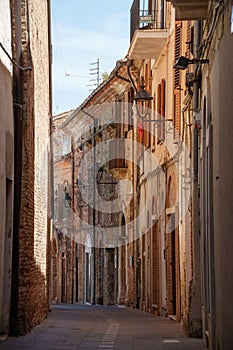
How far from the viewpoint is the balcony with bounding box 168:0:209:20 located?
1386cm

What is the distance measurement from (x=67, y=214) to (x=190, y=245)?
29379 millimetres

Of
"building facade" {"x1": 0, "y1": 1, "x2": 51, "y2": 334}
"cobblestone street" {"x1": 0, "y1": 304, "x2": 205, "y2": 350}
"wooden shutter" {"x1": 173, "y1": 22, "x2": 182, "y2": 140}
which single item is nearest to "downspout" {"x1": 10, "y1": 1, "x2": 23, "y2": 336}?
"building facade" {"x1": 0, "y1": 1, "x2": 51, "y2": 334}

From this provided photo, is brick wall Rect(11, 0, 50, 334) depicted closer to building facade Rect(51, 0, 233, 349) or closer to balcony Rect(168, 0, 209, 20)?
building facade Rect(51, 0, 233, 349)

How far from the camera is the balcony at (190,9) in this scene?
45.5 feet

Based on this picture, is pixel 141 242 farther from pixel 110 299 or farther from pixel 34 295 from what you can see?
pixel 34 295

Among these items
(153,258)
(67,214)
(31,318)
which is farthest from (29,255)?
(67,214)

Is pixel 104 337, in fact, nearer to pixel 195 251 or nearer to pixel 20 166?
pixel 195 251

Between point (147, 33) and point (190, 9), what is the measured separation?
31.8ft

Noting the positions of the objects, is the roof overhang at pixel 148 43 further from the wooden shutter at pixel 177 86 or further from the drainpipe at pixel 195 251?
the drainpipe at pixel 195 251

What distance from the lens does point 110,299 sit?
124ft

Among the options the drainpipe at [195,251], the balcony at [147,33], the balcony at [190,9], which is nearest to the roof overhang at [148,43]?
the balcony at [147,33]

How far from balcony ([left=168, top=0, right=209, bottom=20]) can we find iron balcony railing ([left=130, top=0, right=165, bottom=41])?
392 inches

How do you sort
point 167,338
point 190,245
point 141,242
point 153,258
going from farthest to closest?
1. point 141,242
2. point 153,258
3. point 190,245
4. point 167,338

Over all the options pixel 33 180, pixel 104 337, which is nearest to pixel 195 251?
pixel 104 337
